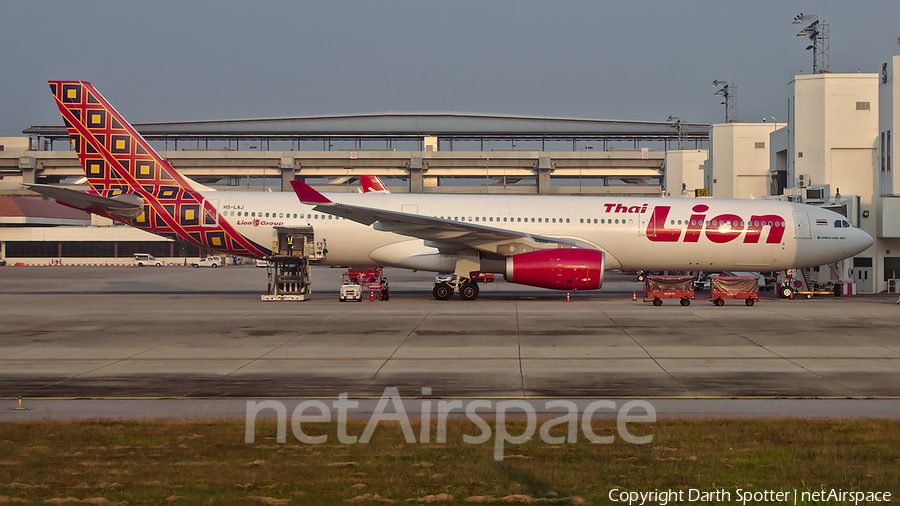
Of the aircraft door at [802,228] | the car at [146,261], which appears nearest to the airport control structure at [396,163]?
the car at [146,261]

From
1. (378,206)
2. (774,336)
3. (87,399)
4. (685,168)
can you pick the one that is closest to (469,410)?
(87,399)

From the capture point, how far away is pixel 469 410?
9695 mm

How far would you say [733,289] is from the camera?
25.5 m

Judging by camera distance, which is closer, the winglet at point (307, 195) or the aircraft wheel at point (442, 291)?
the winglet at point (307, 195)

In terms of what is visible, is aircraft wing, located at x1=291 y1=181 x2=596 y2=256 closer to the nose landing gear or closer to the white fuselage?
the white fuselage

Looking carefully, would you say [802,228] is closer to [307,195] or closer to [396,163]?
[307,195]

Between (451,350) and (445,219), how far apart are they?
12549 mm

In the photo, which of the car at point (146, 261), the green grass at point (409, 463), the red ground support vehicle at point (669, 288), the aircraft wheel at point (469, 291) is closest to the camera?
the green grass at point (409, 463)

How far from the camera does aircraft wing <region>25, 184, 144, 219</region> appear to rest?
84.7ft

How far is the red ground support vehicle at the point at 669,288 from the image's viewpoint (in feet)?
83.3

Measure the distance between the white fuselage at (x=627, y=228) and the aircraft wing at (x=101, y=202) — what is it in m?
2.61

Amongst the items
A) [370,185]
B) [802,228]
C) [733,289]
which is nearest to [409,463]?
[733,289]

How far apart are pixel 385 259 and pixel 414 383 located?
52.8 ft

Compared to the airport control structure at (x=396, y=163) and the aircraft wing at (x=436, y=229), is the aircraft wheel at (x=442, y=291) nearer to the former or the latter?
the aircraft wing at (x=436, y=229)
